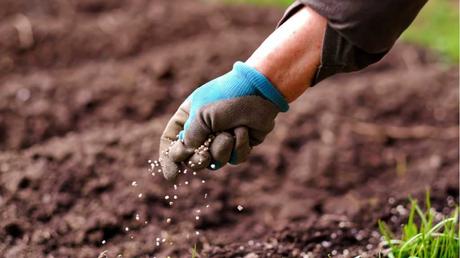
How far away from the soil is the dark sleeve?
0.81m

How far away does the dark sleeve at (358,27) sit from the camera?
6.39ft

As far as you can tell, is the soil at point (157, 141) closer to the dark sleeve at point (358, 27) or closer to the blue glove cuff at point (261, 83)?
the blue glove cuff at point (261, 83)

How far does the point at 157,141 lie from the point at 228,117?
5.52 ft

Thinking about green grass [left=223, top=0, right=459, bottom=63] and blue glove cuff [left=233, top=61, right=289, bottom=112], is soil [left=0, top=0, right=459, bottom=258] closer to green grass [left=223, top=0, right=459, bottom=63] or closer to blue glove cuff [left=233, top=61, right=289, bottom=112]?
green grass [left=223, top=0, right=459, bottom=63]

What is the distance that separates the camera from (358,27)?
1.97 m

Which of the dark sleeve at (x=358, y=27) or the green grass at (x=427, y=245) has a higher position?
the dark sleeve at (x=358, y=27)

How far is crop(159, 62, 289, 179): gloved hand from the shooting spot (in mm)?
2139

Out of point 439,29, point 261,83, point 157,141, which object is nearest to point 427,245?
point 261,83

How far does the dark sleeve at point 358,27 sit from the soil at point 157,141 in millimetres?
809

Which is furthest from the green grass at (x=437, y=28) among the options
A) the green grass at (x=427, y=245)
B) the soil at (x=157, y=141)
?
the green grass at (x=427, y=245)

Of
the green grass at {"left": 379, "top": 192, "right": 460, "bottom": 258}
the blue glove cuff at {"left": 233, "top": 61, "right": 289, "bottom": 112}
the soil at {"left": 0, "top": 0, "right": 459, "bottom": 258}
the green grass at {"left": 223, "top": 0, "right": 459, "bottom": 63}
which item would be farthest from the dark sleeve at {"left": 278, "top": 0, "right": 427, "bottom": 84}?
the green grass at {"left": 223, "top": 0, "right": 459, "bottom": 63}

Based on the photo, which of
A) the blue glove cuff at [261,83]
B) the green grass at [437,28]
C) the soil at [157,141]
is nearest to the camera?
the blue glove cuff at [261,83]

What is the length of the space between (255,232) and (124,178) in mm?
669

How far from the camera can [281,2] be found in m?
6.44
